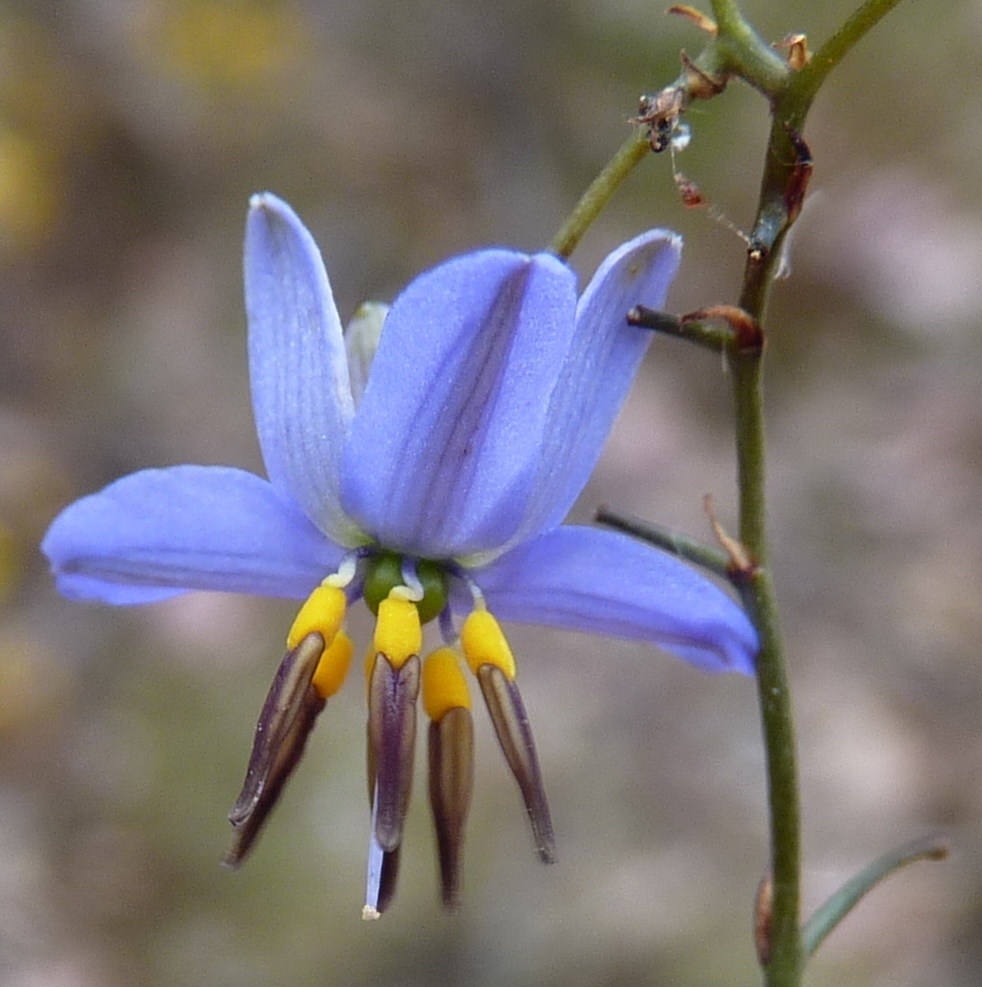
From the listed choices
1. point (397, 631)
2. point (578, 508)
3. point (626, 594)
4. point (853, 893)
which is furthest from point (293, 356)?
point (578, 508)

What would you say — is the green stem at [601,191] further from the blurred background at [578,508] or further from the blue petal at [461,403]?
the blurred background at [578,508]

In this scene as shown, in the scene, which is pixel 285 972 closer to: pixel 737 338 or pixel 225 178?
pixel 737 338

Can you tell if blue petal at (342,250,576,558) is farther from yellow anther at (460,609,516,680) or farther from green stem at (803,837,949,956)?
green stem at (803,837,949,956)

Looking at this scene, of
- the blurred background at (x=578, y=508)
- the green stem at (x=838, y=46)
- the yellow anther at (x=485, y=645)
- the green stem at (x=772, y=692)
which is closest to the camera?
the green stem at (x=838, y=46)

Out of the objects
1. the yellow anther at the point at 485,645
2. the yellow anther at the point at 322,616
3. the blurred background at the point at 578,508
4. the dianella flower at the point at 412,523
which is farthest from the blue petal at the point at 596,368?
the blurred background at the point at 578,508

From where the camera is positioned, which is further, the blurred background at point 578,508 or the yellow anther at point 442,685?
the blurred background at point 578,508

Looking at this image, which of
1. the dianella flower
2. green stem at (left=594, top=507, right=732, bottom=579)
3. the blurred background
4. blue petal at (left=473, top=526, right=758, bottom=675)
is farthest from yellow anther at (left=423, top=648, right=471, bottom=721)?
the blurred background

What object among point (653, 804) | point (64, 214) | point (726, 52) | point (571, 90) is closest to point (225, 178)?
point (64, 214)
